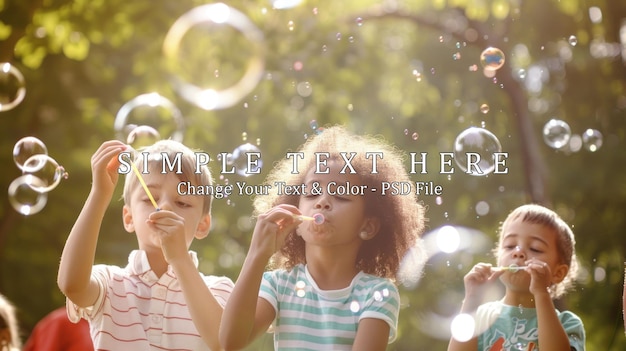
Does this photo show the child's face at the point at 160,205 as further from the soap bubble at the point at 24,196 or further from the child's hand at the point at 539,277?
the soap bubble at the point at 24,196

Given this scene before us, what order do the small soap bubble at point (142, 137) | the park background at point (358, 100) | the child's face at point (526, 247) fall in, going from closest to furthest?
the child's face at point (526, 247) < the small soap bubble at point (142, 137) < the park background at point (358, 100)

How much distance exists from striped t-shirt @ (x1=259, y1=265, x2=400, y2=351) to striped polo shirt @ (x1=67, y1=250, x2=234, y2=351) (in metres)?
0.21

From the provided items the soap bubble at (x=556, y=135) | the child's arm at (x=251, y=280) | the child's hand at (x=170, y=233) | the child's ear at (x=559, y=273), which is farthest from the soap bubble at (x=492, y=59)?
the child's hand at (x=170, y=233)

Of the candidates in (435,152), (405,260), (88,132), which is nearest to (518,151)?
(435,152)

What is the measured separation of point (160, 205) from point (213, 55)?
3705mm

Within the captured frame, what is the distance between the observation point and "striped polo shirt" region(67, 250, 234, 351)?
2.40m

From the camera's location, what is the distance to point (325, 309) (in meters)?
2.31

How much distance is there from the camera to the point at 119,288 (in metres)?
2.47

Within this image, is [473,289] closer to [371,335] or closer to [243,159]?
[371,335]

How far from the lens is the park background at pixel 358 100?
5461 mm

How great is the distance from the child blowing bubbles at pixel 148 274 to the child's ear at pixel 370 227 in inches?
16.1

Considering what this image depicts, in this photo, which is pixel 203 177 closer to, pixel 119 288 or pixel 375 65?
pixel 119 288

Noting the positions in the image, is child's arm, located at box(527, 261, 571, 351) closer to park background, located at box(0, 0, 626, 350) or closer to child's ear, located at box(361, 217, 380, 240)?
child's ear, located at box(361, 217, 380, 240)

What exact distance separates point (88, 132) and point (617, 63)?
337 centimetres
